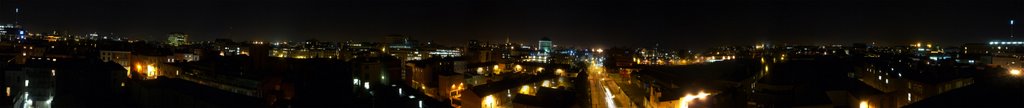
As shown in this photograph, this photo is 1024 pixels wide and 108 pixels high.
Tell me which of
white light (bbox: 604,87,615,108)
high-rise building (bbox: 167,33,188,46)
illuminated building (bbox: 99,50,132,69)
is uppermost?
high-rise building (bbox: 167,33,188,46)

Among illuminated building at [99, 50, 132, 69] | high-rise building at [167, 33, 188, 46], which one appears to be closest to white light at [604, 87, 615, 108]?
illuminated building at [99, 50, 132, 69]

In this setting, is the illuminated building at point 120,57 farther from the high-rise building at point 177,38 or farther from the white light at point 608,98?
the high-rise building at point 177,38

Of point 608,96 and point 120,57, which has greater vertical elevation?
point 120,57

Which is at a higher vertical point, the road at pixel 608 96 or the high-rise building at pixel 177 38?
the high-rise building at pixel 177 38

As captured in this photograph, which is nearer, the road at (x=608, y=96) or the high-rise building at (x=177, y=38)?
the road at (x=608, y=96)

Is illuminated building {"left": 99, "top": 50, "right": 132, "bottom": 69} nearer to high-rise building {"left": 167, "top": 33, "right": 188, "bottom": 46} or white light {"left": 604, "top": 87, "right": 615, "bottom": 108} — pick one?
white light {"left": 604, "top": 87, "right": 615, "bottom": 108}

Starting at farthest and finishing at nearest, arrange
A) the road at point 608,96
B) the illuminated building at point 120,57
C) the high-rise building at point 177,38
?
the high-rise building at point 177,38
the illuminated building at point 120,57
the road at point 608,96

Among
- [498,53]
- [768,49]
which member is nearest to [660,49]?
[768,49]

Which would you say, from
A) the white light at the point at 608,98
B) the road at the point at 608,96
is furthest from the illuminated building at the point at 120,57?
the white light at the point at 608,98

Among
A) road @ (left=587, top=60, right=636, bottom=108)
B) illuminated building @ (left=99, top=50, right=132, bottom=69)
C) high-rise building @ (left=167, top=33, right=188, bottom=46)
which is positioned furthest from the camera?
high-rise building @ (left=167, top=33, right=188, bottom=46)

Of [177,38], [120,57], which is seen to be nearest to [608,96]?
[120,57]

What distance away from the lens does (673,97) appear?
945 centimetres

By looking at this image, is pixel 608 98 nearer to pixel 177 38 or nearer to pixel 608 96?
pixel 608 96

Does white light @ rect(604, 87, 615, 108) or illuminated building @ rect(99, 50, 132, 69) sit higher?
illuminated building @ rect(99, 50, 132, 69)
